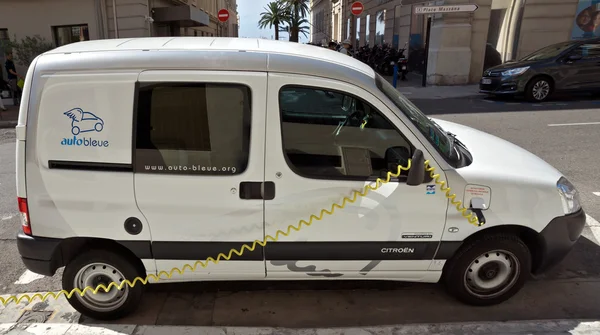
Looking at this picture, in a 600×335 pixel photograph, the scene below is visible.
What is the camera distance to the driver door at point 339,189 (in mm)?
2629

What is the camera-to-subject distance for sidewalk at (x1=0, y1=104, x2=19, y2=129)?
35.3 feet

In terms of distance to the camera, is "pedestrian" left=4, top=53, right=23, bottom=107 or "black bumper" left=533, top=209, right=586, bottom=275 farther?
"pedestrian" left=4, top=53, right=23, bottom=107

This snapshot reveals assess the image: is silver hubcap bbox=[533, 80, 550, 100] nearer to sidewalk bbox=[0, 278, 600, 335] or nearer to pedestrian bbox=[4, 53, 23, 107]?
sidewalk bbox=[0, 278, 600, 335]

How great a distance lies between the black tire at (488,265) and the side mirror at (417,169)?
2.31ft

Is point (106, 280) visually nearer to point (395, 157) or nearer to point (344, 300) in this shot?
point (344, 300)

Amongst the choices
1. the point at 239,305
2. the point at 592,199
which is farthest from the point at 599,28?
the point at 239,305

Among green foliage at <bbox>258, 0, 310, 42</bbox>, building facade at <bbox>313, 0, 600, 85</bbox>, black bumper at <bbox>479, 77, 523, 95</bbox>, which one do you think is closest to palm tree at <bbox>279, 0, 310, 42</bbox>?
green foliage at <bbox>258, 0, 310, 42</bbox>

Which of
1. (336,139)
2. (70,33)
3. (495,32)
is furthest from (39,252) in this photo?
(495,32)

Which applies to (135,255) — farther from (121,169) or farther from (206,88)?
(206,88)

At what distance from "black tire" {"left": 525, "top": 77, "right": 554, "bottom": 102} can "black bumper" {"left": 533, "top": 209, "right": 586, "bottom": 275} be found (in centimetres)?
994

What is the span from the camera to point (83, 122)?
258 cm

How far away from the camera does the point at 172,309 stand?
10.4 ft

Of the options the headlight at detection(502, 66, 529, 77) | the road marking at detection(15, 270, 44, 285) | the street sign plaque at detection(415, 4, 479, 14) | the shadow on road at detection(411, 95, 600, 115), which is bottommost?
the road marking at detection(15, 270, 44, 285)

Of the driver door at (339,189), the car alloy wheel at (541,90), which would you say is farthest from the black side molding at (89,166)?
the car alloy wheel at (541,90)
